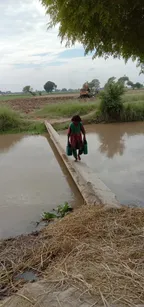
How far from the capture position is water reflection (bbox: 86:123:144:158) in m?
10.6

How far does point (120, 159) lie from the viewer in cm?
895

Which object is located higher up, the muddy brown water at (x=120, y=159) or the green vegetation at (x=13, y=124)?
the green vegetation at (x=13, y=124)

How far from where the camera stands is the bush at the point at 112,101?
1819 centimetres

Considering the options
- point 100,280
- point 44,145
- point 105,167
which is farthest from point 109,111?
point 100,280

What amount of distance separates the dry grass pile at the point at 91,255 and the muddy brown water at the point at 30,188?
0.98 metres

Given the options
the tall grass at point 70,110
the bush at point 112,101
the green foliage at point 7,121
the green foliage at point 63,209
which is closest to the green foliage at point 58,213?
the green foliage at point 63,209

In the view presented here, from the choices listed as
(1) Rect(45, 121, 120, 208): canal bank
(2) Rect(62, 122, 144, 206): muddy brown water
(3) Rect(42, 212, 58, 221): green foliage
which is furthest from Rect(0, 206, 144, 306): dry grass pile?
(2) Rect(62, 122, 144, 206): muddy brown water

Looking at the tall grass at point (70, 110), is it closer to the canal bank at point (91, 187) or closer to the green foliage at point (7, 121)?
the green foliage at point (7, 121)

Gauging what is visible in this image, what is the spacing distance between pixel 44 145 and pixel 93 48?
9012mm

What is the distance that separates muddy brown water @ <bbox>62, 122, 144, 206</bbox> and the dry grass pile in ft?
6.16

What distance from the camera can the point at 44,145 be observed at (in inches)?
488

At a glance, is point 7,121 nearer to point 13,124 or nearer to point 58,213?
point 13,124

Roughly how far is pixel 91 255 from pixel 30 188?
13.2 feet

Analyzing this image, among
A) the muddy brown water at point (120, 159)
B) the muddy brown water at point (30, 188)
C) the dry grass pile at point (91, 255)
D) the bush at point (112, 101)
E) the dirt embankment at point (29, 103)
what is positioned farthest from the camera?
the dirt embankment at point (29, 103)
